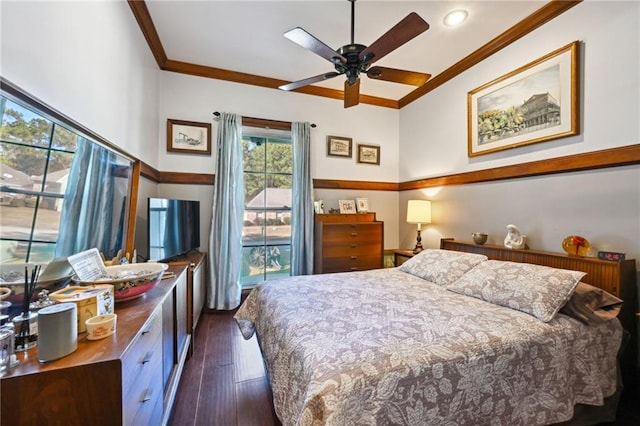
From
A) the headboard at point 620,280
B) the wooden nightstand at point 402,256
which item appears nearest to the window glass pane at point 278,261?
the wooden nightstand at point 402,256

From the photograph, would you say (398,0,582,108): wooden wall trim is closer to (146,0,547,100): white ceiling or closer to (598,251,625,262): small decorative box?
(146,0,547,100): white ceiling

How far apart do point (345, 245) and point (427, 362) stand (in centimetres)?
241

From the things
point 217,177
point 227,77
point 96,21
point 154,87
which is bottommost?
point 217,177

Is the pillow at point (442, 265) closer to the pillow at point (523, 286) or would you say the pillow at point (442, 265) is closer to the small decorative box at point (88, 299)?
the pillow at point (523, 286)

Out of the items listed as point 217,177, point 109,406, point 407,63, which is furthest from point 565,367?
point 217,177

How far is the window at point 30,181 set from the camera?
0.93 meters

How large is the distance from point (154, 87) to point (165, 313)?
259 centimetres

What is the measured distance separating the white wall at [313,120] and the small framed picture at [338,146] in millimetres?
66

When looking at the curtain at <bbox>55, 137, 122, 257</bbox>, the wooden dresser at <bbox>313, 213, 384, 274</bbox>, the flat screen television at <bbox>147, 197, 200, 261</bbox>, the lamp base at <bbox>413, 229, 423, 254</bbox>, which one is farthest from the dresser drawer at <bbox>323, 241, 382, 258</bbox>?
the curtain at <bbox>55, 137, 122, 257</bbox>

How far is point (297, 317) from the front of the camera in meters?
1.52

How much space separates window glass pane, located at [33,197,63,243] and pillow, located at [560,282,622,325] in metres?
2.76

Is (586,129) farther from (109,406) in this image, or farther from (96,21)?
(96,21)

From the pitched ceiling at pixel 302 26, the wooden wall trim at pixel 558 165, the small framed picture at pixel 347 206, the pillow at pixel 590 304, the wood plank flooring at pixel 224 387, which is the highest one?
the pitched ceiling at pixel 302 26

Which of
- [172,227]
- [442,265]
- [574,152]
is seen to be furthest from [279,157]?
[574,152]
